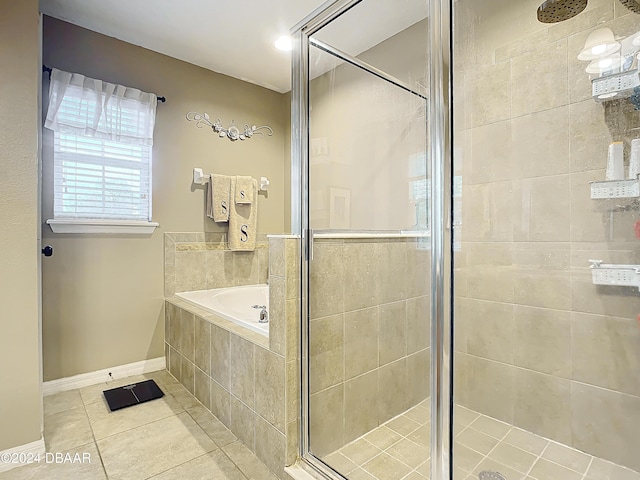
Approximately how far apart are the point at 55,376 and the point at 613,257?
10.6ft

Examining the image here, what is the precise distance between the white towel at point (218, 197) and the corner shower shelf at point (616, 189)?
2.47 metres

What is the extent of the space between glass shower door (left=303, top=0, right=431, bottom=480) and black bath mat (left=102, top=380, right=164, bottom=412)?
4.15 ft

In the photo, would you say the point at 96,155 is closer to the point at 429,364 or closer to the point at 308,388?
the point at 308,388

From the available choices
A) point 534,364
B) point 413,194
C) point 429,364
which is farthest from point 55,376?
point 534,364

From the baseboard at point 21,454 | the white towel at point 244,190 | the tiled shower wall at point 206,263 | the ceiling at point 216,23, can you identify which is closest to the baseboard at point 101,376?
the tiled shower wall at point 206,263

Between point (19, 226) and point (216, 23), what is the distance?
173cm

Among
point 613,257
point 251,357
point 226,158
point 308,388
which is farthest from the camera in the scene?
point 226,158

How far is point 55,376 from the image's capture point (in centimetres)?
235

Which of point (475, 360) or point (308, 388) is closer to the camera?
point (308, 388)

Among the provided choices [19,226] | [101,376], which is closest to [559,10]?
[19,226]

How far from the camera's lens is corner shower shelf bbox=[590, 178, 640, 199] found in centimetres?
141

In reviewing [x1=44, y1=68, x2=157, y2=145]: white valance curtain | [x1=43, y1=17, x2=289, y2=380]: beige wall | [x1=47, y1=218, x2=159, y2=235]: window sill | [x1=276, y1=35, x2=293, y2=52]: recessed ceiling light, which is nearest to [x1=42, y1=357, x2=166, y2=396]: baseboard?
[x1=43, y1=17, x2=289, y2=380]: beige wall

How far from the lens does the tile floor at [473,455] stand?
1.49 m

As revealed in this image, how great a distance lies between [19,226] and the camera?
164cm
